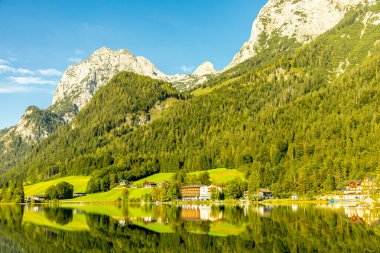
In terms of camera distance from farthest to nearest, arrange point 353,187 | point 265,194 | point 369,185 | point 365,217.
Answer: point 265,194
point 353,187
point 369,185
point 365,217

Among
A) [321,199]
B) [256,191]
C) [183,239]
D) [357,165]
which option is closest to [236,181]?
[256,191]

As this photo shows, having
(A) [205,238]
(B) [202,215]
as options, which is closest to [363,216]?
(B) [202,215]

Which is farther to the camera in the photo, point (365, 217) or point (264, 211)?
point (264, 211)

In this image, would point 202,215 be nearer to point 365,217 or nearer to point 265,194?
point 365,217

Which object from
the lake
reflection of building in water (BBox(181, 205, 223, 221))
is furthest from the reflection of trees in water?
reflection of building in water (BBox(181, 205, 223, 221))

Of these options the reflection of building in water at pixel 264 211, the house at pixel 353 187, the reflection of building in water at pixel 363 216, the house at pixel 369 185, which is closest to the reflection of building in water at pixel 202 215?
the reflection of building in water at pixel 264 211

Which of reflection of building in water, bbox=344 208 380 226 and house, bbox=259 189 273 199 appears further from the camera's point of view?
house, bbox=259 189 273 199

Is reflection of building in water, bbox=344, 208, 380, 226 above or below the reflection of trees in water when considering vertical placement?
above

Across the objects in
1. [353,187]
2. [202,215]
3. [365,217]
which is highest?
[353,187]

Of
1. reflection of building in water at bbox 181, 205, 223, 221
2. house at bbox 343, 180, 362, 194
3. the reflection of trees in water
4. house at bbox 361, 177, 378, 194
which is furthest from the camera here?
house at bbox 343, 180, 362, 194

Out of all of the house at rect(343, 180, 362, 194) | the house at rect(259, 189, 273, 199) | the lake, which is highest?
the house at rect(343, 180, 362, 194)

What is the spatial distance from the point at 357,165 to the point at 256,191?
46.3 m

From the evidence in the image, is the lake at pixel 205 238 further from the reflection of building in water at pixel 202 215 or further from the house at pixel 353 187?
the house at pixel 353 187

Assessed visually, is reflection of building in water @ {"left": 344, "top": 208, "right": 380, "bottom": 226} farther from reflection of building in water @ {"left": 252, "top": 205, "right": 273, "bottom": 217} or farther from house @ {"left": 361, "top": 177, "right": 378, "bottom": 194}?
house @ {"left": 361, "top": 177, "right": 378, "bottom": 194}
